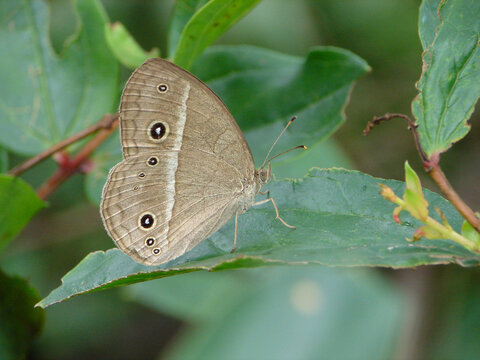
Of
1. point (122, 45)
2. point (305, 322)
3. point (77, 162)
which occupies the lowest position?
point (305, 322)

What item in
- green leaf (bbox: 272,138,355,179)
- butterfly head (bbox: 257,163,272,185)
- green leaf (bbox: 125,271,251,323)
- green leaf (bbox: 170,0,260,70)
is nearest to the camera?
green leaf (bbox: 170,0,260,70)

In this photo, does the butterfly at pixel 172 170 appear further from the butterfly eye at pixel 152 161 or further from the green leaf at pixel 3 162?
the green leaf at pixel 3 162

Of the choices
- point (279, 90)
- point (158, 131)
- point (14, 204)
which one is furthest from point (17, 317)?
point (279, 90)

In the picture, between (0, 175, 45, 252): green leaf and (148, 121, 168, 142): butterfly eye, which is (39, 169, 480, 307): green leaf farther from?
(0, 175, 45, 252): green leaf

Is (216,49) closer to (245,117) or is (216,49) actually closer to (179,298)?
(245,117)

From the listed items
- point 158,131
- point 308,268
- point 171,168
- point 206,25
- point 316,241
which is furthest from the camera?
point 308,268

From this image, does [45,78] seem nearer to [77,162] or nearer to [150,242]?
[77,162]

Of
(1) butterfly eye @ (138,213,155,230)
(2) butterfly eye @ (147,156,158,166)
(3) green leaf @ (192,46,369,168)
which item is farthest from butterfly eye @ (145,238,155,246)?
(3) green leaf @ (192,46,369,168)
